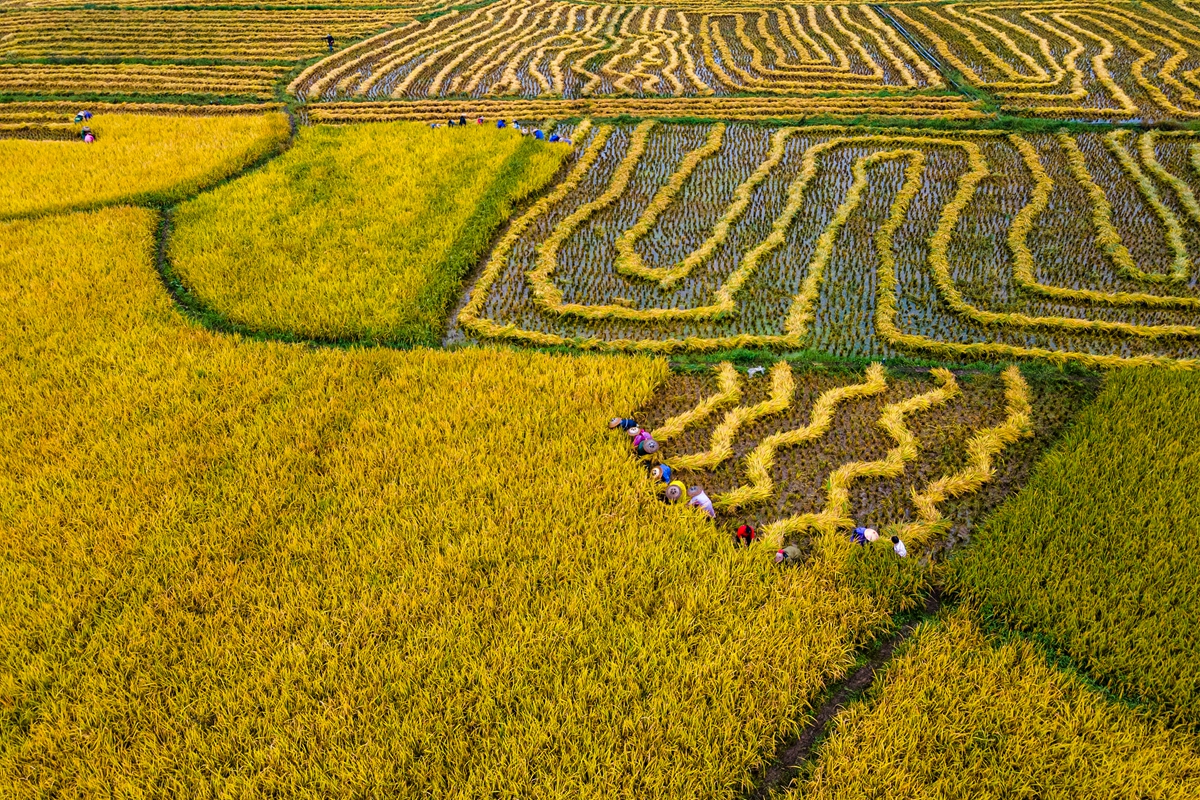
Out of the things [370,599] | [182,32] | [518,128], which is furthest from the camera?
[182,32]

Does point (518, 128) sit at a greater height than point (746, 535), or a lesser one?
greater

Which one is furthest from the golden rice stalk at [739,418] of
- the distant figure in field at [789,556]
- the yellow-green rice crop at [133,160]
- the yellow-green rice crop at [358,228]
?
the yellow-green rice crop at [133,160]

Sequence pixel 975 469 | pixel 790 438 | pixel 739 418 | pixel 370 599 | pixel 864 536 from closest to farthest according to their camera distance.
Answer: pixel 370 599 < pixel 864 536 < pixel 975 469 < pixel 790 438 < pixel 739 418

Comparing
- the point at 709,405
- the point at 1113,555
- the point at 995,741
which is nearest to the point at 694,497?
the point at 709,405

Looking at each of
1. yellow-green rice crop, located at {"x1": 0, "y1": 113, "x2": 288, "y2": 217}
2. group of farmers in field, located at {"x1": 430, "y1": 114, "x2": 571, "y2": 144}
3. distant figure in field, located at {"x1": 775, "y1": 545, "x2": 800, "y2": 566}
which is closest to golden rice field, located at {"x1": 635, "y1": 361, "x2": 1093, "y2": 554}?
distant figure in field, located at {"x1": 775, "y1": 545, "x2": 800, "y2": 566}

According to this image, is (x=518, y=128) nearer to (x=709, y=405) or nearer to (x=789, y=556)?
(x=709, y=405)

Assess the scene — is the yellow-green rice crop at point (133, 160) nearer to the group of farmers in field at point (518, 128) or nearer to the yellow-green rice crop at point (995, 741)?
the group of farmers in field at point (518, 128)
